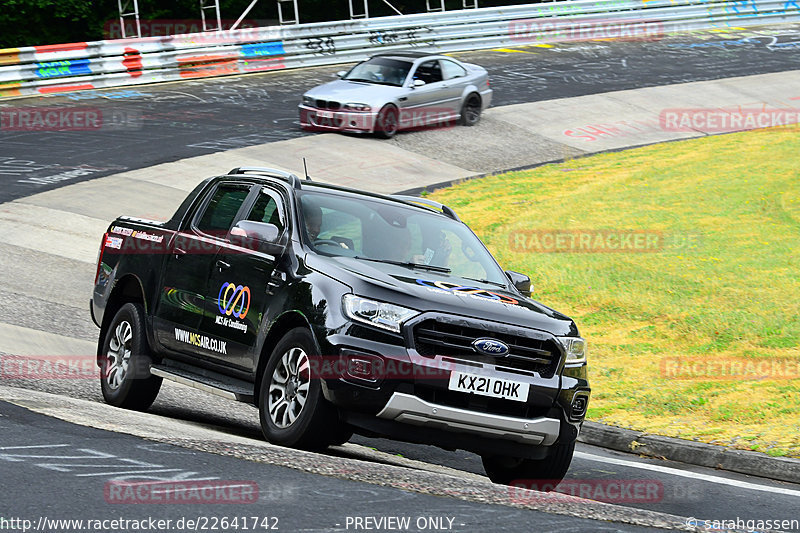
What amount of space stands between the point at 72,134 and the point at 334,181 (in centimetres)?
604

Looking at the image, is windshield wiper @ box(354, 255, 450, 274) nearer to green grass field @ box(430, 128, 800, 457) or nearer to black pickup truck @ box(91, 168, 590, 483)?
black pickup truck @ box(91, 168, 590, 483)

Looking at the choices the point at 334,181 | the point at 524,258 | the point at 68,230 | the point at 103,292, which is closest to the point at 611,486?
the point at 103,292

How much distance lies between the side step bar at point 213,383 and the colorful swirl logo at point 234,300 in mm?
478

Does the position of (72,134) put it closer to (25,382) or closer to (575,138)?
(575,138)

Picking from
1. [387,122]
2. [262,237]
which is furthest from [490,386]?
[387,122]

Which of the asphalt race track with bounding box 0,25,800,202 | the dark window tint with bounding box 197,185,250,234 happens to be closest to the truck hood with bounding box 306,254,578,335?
the dark window tint with bounding box 197,185,250,234

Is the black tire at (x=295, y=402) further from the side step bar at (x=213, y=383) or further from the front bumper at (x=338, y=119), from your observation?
the front bumper at (x=338, y=119)

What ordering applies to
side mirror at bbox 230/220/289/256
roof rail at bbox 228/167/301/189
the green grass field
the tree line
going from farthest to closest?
the tree line < the green grass field < roof rail at bbox 228/167/301/189 < side mirror at bbox 230/220/289/256

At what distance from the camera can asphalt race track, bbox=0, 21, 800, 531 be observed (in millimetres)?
6055

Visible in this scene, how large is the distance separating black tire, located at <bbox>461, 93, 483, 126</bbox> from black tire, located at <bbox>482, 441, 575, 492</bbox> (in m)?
18.6

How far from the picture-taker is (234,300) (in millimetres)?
8141

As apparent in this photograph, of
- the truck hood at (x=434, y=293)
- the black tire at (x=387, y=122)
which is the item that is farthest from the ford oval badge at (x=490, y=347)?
the black tire at (x=387, y=122)

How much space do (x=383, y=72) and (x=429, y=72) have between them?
41.5 inches

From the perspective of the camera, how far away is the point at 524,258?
16.8 meters
